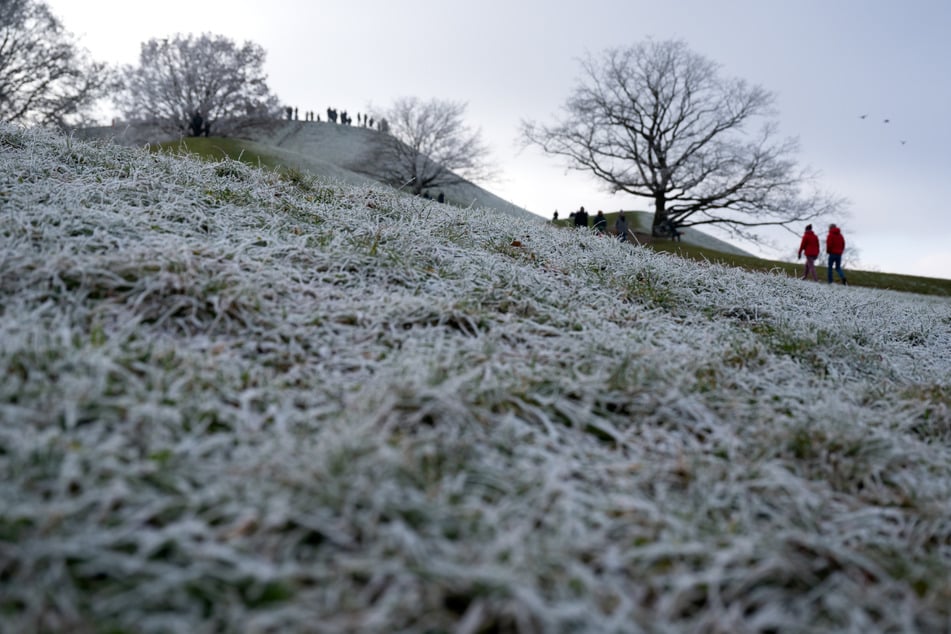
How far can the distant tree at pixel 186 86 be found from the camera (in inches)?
1555

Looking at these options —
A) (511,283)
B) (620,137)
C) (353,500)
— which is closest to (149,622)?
(353,500)

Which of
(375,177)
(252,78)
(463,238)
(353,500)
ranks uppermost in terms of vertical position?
(252,78)

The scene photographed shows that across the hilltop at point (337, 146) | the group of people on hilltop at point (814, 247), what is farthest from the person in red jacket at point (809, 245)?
the hilltop at point (337, 146)

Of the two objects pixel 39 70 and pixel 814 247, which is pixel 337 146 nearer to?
pixel 39 70

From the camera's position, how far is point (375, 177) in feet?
130

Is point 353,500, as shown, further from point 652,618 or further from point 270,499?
point 652,618

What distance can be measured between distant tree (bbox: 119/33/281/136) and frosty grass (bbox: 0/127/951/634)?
4129 cm

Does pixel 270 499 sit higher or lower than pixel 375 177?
lower

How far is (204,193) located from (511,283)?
2831mm

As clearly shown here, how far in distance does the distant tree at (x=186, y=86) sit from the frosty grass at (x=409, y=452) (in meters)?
41.3

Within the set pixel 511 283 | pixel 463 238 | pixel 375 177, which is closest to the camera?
pixel 511 283

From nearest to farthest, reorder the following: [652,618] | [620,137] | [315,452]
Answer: [652,618]
[315,452]
[620,137]

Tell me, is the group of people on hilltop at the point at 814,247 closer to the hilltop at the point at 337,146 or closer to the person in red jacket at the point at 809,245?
the person in red jacket at the point at 809,245

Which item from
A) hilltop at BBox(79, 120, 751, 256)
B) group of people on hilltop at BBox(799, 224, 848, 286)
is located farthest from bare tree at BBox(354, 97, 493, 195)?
group of people on hilltop at BBox(799, 224, 848, 286)
